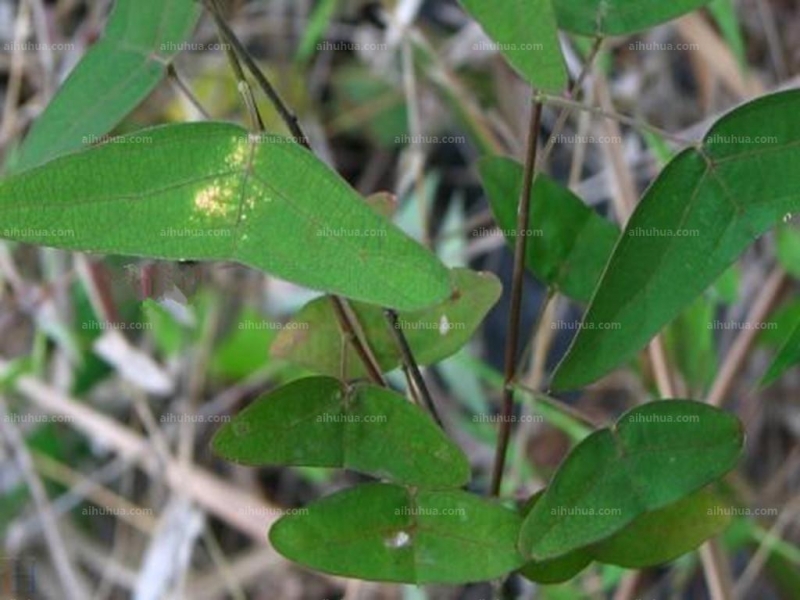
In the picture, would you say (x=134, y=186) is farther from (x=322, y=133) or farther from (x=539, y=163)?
(x=322, y=133)

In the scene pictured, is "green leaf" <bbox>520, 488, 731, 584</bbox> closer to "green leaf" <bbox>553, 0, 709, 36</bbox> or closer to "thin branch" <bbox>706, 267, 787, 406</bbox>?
"green leaf" <bbox>553, 0, 709, 36</bbox>

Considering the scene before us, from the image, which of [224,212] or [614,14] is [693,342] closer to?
[614,14]

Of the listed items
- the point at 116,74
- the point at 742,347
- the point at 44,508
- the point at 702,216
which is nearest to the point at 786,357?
the point at 702,216

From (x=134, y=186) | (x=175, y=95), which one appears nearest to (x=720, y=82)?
(x=175, y=95)

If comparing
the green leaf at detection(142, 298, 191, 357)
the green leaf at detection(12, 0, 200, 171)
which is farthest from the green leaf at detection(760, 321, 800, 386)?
the green leaf at detection(142, 298, 191, 357)

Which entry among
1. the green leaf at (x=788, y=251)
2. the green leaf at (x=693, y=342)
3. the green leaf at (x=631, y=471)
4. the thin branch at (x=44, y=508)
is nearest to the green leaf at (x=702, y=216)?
the green leaf at (x=631, y=471)
